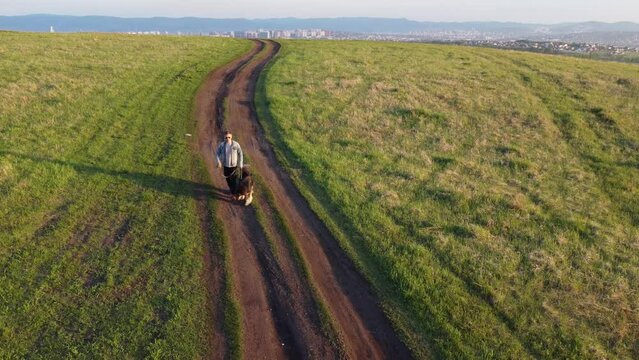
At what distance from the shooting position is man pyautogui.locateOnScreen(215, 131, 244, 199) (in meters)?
16.5

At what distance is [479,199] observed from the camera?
1798 cm

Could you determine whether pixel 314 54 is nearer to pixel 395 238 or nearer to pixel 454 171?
pixel 454 171

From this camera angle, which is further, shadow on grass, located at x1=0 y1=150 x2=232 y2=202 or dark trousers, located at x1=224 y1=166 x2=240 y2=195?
shadow on grass, located at x1=0 y1=150 x2=232 y2=202

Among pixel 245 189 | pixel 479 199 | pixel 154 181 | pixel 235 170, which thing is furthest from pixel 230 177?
pixel 479 199

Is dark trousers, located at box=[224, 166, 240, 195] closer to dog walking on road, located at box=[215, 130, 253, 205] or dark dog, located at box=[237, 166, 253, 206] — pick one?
dog walking on road, located at box=[215, 130, 253, 205]

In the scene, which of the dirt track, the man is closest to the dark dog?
the man

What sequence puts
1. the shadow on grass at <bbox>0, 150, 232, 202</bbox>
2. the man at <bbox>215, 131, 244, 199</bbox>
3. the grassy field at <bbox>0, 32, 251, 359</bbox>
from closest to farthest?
the grassy field at <bbox>0, 32, 251, 359</bbox> < the man at <bbox>215, 131, 244, 199</bbox> < the shadow on grass at <bbox>0, 150, 232, 202</bbox>

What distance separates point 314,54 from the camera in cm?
4962

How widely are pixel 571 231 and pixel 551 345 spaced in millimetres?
6805

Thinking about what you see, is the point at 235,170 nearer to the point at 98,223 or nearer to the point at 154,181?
the point at 154,181

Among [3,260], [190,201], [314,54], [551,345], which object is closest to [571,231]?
[551,345]

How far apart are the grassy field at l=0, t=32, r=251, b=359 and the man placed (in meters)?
1.70

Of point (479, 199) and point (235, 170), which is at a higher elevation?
point (235, 170)

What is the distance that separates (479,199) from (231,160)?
10.3 m
